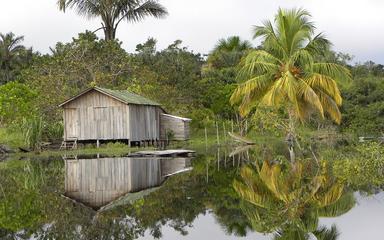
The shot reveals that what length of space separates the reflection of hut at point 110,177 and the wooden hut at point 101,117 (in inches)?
316

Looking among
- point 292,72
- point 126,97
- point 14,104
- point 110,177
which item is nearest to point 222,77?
point 126,97

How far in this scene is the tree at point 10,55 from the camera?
209ft

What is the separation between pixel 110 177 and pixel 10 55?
51.2m

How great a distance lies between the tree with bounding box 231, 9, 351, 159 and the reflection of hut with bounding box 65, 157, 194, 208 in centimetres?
525

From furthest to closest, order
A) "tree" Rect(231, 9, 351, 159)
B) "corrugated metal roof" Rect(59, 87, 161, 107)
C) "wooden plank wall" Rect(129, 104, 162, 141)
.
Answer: "wooden plank wall" Rect(129, 104, 162, 141), "corrugated metal roof" Rect(59, 87, 161, 107), "tree" Rect(231, 9, 351, 159)

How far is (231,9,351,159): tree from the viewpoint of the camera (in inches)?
936

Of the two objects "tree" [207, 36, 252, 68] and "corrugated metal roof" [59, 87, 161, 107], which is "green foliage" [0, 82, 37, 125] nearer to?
"corrugated metal roof" [59, 87, 161, 107]

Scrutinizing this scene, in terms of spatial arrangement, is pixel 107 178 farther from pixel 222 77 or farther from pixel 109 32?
pixel 222 77

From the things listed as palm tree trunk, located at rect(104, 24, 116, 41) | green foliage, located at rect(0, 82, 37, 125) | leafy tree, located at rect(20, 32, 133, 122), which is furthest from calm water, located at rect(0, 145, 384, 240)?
palm tree trunk, located at rect(104, 24, 116, 41)

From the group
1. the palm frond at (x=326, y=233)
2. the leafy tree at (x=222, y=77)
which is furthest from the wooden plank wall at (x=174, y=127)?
the palm frond at (x=326, y=233)

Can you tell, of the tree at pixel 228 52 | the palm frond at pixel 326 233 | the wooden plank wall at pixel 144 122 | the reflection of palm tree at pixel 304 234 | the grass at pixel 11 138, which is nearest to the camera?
the reflection of palm tree at pixel 304 234

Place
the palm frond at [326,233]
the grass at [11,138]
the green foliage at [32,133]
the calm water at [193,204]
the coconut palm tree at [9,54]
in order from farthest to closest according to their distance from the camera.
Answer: the coconut palm tree at [9,54], the grass at [11,138], the green foliage at [32,133], the calm water at [193,204], the palm frond at [326,233]

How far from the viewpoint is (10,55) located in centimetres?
6438

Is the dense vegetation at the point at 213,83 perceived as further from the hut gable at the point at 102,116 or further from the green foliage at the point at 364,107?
the hut gable at the point at 102,116
